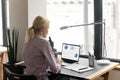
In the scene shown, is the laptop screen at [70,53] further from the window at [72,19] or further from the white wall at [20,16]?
the white wall at [20,16]

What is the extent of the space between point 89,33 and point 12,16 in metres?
1.36

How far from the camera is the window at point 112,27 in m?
3.74

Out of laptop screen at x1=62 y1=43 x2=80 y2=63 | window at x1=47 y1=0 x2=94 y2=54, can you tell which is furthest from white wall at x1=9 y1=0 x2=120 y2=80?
laptop screen at x1=62 y1=43 x2=80 y2=63

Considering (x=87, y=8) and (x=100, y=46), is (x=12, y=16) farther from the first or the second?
(x=100, y=46)

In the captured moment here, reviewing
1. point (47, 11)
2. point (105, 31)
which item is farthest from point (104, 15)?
point (47, 11)

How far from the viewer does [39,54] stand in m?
2.85

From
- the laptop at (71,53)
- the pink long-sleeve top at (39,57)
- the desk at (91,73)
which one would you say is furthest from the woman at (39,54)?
the laptop at (71,53)

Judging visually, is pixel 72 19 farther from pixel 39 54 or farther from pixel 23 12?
pixel 39 54

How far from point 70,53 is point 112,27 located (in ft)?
2.65

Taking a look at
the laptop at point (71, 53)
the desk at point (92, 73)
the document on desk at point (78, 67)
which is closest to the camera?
the desk at point (92, 73)

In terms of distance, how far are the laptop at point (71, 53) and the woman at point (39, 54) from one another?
58 centimetres

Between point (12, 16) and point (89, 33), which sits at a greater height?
point (12, 16)

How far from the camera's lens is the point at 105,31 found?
151 inches

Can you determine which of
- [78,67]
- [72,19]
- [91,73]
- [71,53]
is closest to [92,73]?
[91,73]
